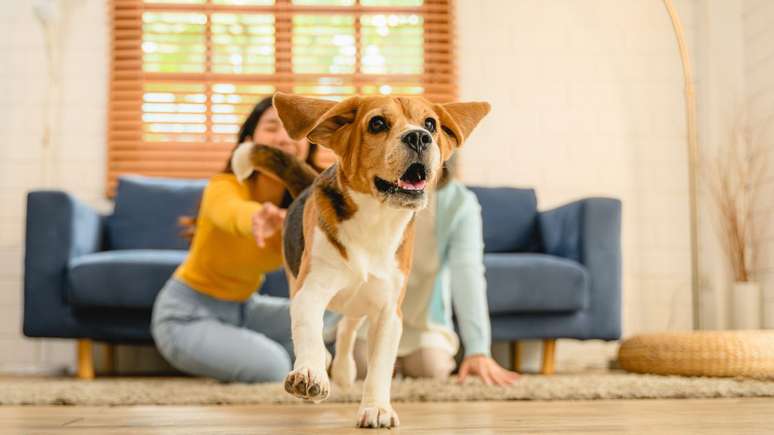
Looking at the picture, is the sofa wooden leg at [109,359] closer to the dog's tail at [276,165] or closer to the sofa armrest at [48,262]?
the sofa armrest at [48,262]

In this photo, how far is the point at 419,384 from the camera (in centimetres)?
225

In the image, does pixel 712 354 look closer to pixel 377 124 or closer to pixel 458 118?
pixel 458 118

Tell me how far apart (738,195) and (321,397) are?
3.34 metres

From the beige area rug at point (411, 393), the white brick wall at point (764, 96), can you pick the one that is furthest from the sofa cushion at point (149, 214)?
the white brick wall at point (764, 96)

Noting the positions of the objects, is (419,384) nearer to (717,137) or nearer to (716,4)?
(717,137)

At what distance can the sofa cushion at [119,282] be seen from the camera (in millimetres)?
2945

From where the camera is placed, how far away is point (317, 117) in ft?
4.28

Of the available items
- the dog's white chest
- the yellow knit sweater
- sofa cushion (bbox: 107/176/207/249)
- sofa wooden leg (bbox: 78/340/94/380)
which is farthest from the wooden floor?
sofa cushion (bbox: 107/176/207/249)

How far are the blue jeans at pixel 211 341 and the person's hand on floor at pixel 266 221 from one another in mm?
798

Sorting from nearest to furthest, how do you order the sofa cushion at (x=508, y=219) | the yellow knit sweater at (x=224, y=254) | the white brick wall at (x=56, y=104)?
the yellow knit sweater at (x=224, y=254) → the sofa cushion at (x=508, y=219) → the white brick wall at (x=56, y=104)

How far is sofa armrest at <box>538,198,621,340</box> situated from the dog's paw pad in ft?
6.38

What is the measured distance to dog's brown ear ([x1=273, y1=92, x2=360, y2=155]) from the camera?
4.26 feet

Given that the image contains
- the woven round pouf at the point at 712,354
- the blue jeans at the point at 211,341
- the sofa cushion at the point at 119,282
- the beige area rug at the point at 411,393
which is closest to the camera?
the beige area rug at the point at 411,393

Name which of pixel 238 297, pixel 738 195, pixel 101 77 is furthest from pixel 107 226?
pixel 738 195
